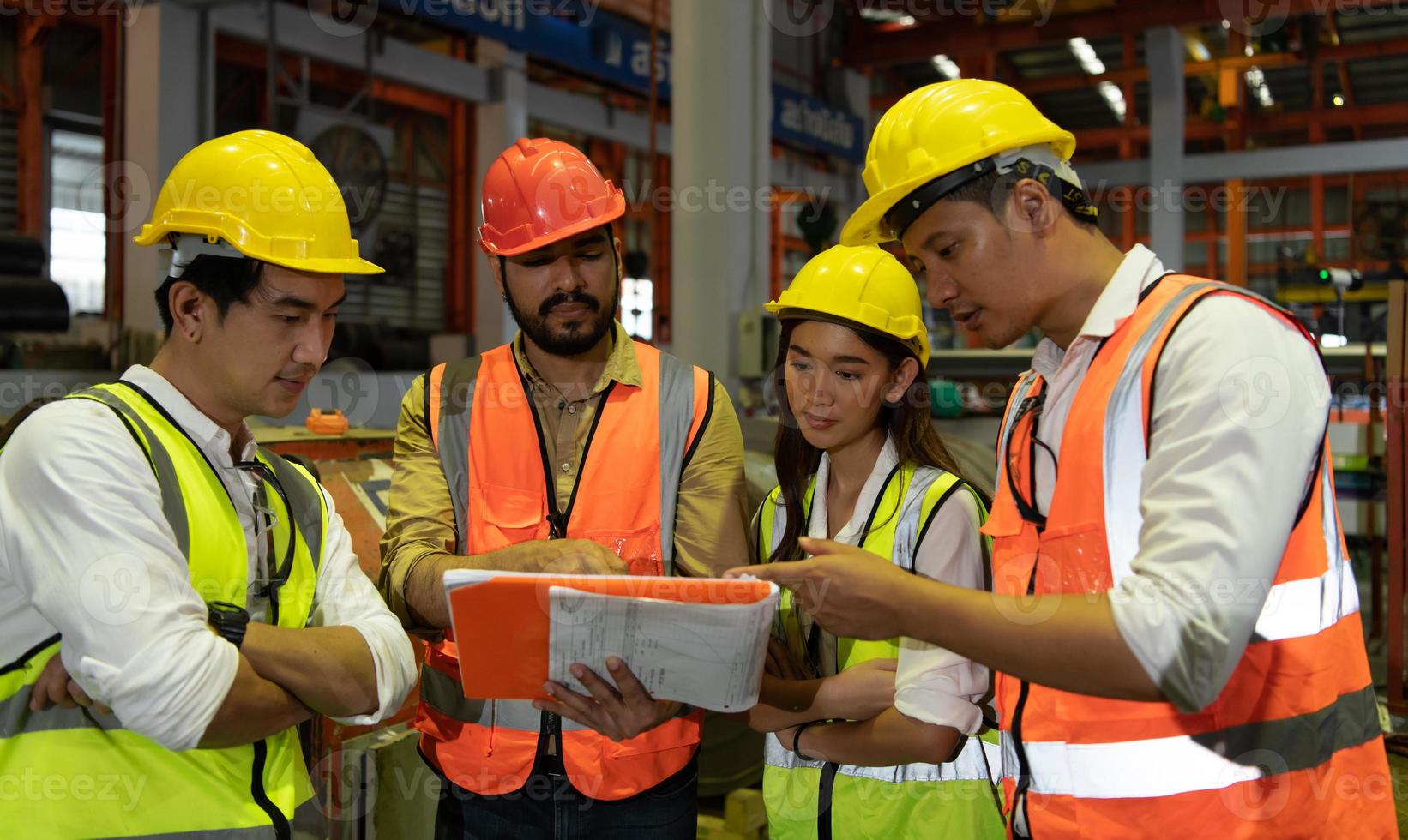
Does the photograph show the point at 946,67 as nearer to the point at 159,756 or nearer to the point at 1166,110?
the point at 1166,110

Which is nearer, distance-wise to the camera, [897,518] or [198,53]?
[897,518]

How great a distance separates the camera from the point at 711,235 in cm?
604

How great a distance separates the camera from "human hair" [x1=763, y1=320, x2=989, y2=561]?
205 cm

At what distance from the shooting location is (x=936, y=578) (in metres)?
1.87

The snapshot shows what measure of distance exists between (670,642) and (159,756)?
0.75 metres

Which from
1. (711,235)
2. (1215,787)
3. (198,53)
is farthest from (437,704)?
(198,53)

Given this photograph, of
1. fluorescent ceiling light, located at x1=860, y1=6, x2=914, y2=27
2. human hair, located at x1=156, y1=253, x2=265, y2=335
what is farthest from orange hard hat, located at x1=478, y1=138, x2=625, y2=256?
fluorescent ceiling light, located at x1=860, y1=6, x2=914, y2=27

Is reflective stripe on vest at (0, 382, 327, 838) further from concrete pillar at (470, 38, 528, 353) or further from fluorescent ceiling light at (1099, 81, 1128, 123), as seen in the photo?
fluorescent ceiling light at (1099, 81, 1128, 123)

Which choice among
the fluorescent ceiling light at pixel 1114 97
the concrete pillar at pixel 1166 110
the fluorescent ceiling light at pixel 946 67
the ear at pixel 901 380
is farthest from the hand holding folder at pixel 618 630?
the fluorescent ceiling light at pixel 1114 97

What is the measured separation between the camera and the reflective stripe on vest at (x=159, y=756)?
149 cm

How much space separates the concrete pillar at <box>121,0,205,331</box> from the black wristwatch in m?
6.58

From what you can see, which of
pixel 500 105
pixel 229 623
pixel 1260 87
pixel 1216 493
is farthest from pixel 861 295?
pixel 1260 87

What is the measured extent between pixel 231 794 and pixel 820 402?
3.86 feet

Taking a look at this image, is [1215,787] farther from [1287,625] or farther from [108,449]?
[108,449]
